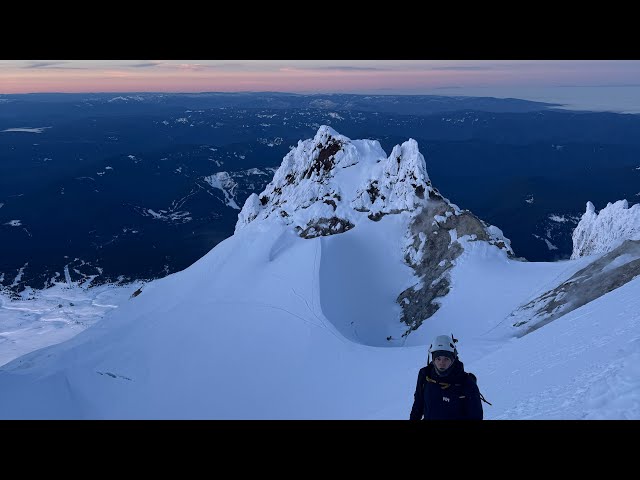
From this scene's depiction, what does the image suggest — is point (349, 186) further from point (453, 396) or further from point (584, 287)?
point (453, 396)

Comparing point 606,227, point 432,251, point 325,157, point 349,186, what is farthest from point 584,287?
point 325,157

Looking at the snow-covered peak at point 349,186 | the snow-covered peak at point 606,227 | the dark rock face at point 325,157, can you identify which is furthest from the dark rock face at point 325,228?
the snow-covered peak at point 606,227

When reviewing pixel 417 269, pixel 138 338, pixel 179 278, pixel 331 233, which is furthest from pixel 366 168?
pixel 138 338

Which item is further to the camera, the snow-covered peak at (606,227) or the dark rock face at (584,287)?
the snow-covered peak at (606,227)

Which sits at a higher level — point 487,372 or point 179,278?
point 487,372

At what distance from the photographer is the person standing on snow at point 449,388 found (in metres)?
5.28

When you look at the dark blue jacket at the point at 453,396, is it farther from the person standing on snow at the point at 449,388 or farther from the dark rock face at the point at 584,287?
the dark rock face at the point at 584,287

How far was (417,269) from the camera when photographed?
160ft

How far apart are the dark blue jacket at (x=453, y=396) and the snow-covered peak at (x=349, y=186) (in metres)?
49.4
